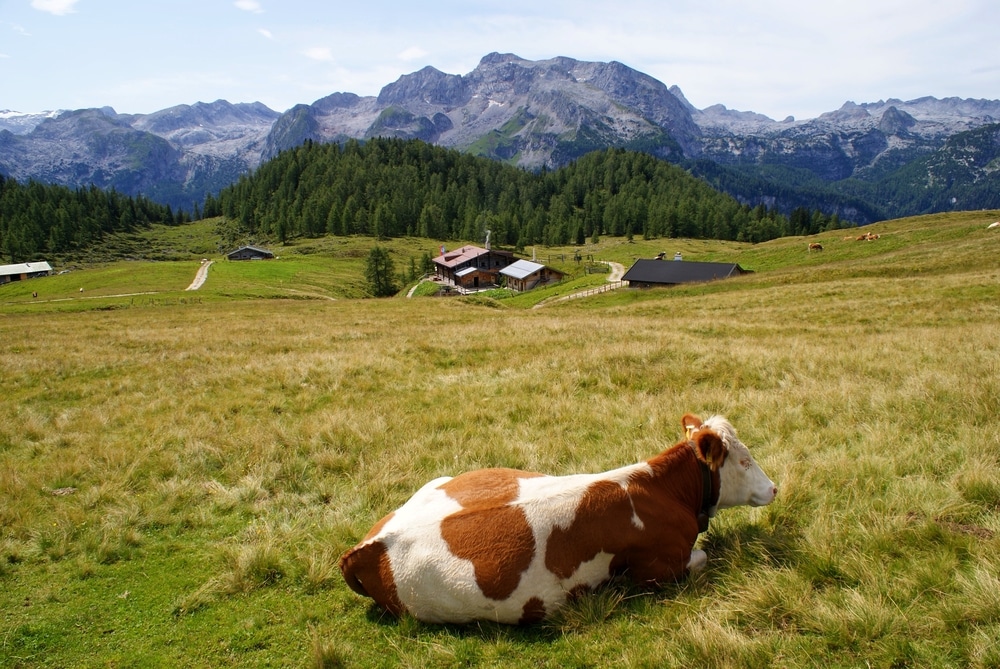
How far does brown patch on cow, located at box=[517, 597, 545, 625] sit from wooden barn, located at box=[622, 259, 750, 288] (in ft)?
235

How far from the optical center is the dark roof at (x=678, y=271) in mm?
72000

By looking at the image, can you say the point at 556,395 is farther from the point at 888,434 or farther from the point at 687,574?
the point at 687,574

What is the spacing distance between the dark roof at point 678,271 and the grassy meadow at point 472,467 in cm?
5804

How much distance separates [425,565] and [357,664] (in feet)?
3.02

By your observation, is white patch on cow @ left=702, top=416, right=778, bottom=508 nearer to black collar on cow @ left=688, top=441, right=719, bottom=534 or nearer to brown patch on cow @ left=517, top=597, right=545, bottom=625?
black collar on cow @ left=688, top=441, right=719, bottom=534

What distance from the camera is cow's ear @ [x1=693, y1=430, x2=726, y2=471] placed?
528 centimetres

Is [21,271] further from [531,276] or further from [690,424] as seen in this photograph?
[690,424]

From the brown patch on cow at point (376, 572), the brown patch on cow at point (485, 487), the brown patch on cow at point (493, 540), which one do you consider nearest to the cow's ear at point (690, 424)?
the brown patch on cow at point (485, 487)

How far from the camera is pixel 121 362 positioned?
1703 centimetres

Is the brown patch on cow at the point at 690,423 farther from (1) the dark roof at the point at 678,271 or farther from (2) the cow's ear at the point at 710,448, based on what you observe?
(1) the dark roof at the point at 678,271

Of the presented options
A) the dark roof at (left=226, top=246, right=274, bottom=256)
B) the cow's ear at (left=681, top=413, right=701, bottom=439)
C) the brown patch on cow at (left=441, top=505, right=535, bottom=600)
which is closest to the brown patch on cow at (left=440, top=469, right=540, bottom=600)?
the brown patch on cow at (left=441, top=505, right=535, bottom=600)

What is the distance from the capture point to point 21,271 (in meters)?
128

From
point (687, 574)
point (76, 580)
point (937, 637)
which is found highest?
point (937, 637)

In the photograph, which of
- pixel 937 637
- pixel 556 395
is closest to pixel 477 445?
pixel 556 395
